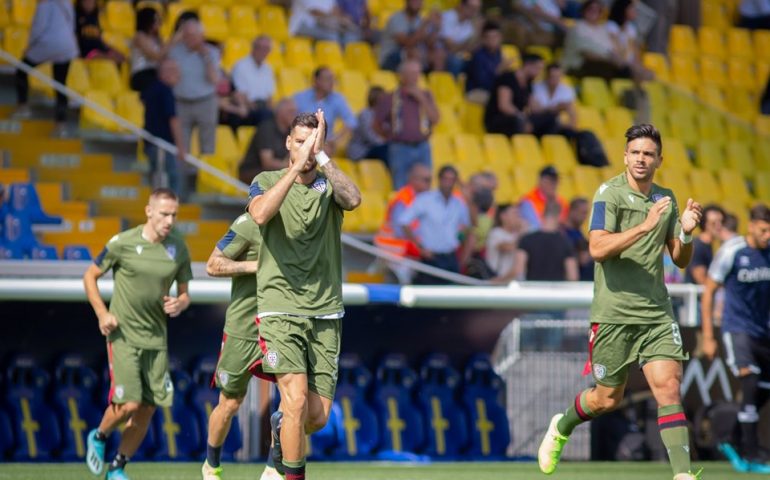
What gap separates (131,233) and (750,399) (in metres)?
5.61

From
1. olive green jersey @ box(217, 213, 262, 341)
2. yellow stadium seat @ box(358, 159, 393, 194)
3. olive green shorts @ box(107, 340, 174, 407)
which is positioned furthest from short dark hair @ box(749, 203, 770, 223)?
yellow stadium seat @ box(358, 159, 393, 194)

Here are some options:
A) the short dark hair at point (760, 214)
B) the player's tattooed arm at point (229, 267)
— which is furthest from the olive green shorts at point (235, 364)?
the short dark hair at point (760, 214)

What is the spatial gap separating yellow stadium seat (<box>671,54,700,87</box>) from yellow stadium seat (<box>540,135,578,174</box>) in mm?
4036

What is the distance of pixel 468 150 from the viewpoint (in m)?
18.9

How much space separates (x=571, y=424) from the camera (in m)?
9.40

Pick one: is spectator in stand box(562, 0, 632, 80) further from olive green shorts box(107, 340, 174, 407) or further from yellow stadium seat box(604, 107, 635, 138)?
olive green shorts box(107, 340, 174, 407)

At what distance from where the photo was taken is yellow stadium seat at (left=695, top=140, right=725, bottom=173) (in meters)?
21.5

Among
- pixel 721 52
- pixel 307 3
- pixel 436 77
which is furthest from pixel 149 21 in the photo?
pixel 721 52

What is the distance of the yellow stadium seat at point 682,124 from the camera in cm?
2133

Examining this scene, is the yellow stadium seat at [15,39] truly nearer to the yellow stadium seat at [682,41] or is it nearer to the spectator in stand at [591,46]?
the spectator in stand at [591,46]

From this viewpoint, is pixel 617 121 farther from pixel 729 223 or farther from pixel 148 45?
pixel 148 45

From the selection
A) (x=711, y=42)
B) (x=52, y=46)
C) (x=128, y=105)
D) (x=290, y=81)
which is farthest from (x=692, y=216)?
(x=711, y=42)

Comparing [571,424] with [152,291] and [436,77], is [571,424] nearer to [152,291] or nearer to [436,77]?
[152,291]

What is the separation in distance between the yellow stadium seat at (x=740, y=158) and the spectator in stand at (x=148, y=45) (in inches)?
355
